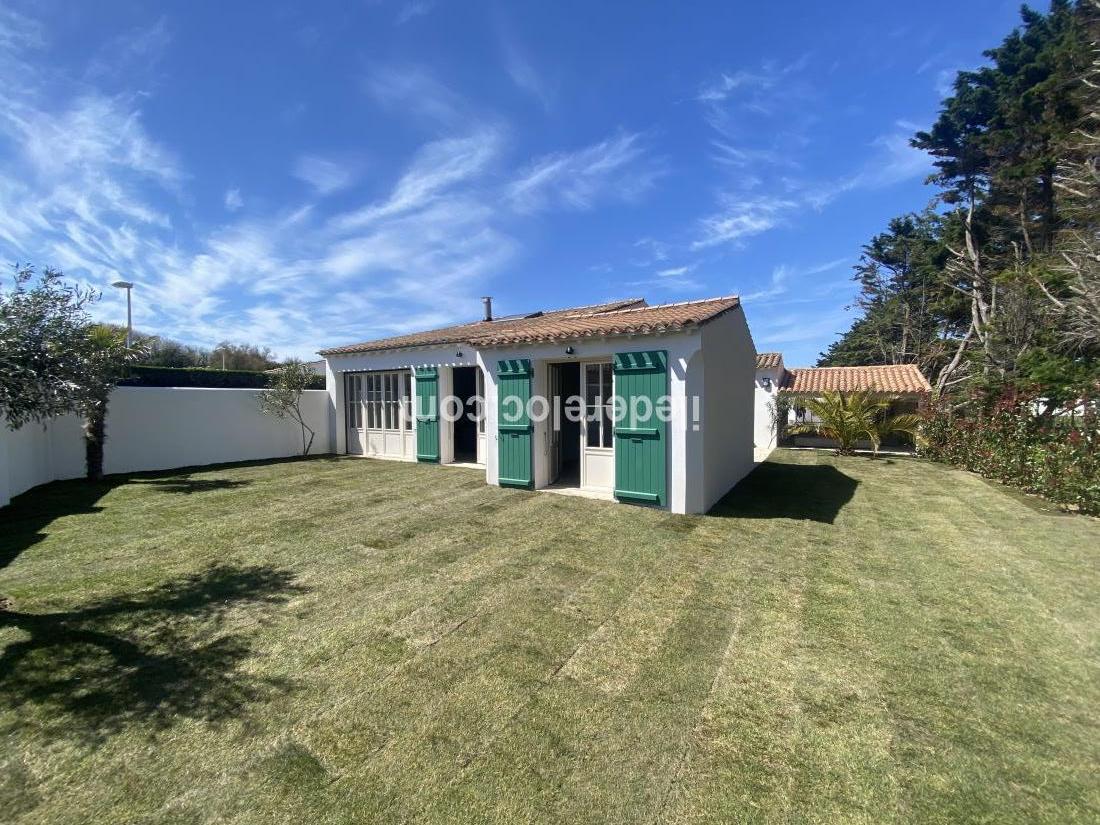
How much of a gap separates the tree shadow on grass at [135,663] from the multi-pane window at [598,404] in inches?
242

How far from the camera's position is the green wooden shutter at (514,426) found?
387 inches

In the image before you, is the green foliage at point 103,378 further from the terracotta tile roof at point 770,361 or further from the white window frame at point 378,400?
the terracotta tile roof at point 770,361

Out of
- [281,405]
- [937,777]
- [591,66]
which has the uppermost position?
[591,66]

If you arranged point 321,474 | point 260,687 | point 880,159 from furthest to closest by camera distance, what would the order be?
point 880,159
point 321,474
point 260,687

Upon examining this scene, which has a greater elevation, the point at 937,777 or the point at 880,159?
the point at 880,159

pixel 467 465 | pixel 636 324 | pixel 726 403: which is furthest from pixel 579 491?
pixel 467 465

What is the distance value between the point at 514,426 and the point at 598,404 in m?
2.03

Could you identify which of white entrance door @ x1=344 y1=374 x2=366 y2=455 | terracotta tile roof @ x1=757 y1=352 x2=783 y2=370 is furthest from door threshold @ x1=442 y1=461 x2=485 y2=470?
terracotta tile roof @ x1=757 y1=352 x2=783 y2=370

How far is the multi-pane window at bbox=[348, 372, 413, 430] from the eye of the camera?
46.8 feet

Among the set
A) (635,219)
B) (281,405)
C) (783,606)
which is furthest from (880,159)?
(281,405)

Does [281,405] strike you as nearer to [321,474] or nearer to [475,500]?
[321,474]

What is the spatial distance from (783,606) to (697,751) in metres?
2.57

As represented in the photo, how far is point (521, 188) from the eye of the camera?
13281 millimetres

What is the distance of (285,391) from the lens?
559 inches
